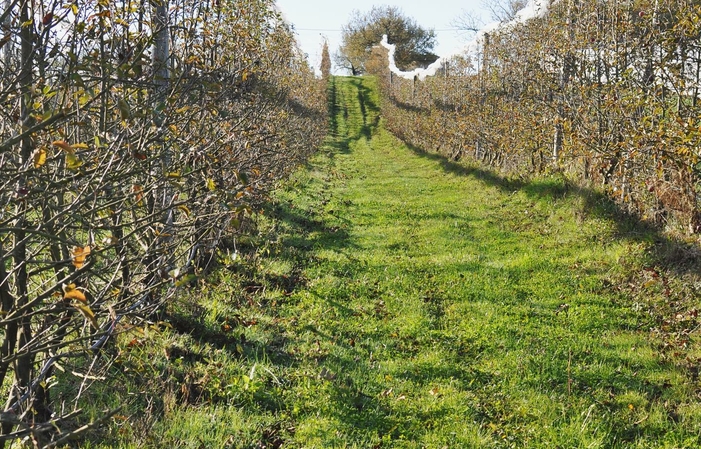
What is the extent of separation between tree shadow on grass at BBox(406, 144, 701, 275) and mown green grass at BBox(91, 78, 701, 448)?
54 millimetres

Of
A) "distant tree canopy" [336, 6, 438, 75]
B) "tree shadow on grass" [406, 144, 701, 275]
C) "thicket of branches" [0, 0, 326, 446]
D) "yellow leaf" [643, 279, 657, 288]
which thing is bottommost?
"yellow leaf" [643, 279, 657, 288]

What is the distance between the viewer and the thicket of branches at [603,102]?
22.8 ft

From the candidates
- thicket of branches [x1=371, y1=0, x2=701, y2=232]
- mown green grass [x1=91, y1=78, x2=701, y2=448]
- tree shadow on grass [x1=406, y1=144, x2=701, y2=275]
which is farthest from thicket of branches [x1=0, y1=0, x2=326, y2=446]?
tree shadow on grass [x1=406, y1=144, x2=701, y2=275]

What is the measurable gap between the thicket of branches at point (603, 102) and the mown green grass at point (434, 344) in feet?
2.51

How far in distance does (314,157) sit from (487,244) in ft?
48.3

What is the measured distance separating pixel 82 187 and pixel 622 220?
27.0ft

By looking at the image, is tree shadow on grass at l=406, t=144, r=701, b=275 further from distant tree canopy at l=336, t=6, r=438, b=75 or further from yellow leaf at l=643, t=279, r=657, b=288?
distant tree canopy at l=336, t=6, r=438, b=75

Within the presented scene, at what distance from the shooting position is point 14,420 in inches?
71.4

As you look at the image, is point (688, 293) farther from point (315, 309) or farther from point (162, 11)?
point (162, 11)

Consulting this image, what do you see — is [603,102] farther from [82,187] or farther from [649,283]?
[82,187]

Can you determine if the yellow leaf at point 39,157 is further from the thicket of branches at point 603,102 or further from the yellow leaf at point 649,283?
the yellow leaf at point 649,283

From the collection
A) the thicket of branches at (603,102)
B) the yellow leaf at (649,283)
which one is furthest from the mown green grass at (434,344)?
the thicket of branches at (603,102)

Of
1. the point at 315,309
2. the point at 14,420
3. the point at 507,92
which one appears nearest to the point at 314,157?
the point at 507,92

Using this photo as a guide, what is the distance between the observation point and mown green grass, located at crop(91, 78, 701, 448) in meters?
4.44
